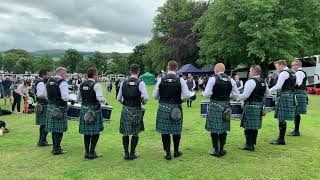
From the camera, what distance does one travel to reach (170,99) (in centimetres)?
740

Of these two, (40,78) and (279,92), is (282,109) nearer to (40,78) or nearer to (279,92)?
(279,92)

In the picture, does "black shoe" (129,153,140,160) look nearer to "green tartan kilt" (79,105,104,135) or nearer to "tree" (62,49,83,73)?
"green tartan kilt" (79,105,104,135)

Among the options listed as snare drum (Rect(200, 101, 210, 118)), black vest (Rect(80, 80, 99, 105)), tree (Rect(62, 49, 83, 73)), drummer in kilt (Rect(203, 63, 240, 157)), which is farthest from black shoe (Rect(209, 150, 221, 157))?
tree (Rect(62, 49, 83, 73))

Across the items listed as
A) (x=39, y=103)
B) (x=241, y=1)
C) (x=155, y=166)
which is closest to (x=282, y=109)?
(x=155, y=166)

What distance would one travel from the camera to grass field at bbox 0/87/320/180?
6.62 m

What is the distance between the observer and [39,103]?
900 centimetres

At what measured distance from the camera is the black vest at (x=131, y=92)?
7324 mm

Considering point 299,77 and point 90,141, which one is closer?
point 90,141

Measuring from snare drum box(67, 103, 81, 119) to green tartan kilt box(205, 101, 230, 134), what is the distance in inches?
103

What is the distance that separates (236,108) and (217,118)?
96 centimetres

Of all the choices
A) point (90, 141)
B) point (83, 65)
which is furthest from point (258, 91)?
point (83, 65)

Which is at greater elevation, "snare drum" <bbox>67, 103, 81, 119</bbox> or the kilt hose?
the kilt hose

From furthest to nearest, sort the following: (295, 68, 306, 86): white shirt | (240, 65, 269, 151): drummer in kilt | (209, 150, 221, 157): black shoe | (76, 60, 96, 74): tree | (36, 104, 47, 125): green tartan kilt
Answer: (76, 60, 96, 74): tree < (295, 68, 306, 86): white shirt < (36, 104, 47, 125): green tartan kilt < (240, 65, 269, 151): drummer in kilt < (209, 150, 221, 157): black shoe

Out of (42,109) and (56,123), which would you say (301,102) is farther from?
(42,109)
